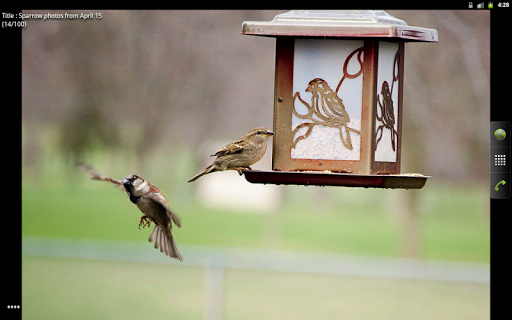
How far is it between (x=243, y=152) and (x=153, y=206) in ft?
2.61

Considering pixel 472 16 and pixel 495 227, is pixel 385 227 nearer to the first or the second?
pixel 472 16

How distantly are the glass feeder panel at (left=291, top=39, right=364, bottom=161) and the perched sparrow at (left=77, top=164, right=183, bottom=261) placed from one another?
94 cm

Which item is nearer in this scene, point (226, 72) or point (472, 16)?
point (472, 16)

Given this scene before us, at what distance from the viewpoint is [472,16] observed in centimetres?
1181

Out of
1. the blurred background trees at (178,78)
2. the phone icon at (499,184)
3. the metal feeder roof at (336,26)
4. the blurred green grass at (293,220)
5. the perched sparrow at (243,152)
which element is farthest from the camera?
the blurred green grass at (293,220)

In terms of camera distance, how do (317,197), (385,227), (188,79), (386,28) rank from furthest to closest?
1. (317,197)
2. (385,227)
3. (188,79)
4. (386,28)

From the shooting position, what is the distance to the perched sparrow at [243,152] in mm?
5734

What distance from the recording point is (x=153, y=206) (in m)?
5.31

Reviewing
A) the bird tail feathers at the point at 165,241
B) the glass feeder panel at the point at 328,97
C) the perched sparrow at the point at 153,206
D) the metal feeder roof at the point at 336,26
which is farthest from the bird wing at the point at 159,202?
the metal feeder roof at the point at 336,26

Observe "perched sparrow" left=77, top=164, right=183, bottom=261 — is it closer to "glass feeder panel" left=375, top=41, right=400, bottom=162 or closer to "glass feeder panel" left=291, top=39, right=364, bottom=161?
"glass feeder panel" left=291, top=39, right=364, bottom=161

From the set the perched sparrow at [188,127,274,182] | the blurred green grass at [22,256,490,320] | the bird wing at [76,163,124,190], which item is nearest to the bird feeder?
the perched sparrow at [188,127,274,182]

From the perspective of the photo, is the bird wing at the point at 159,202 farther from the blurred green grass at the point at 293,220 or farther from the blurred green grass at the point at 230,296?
the blurred green grass at the point at 293,220

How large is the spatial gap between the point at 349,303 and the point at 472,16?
7.40 meters
